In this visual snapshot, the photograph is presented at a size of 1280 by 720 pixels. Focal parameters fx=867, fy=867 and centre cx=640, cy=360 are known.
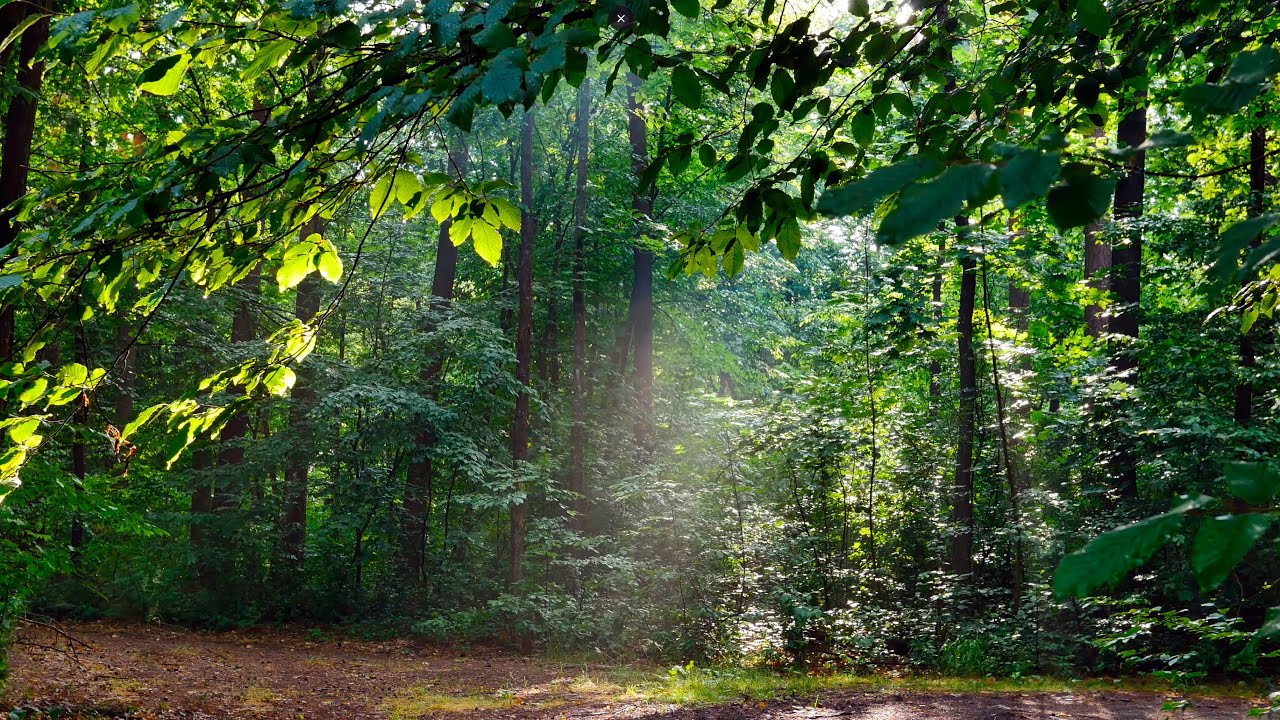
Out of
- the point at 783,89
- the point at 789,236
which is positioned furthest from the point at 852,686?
the point at 783,89

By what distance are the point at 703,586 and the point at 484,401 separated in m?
5.17

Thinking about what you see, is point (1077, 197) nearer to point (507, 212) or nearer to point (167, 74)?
point (507, 212)

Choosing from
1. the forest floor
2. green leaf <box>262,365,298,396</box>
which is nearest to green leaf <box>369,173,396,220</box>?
green leaf <box>262,365,298,396</box>

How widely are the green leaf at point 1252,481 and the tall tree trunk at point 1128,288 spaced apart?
846 centimetres

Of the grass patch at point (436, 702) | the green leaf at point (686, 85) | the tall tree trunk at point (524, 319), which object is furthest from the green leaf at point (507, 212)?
the tall tree trunk at point (524, 319)

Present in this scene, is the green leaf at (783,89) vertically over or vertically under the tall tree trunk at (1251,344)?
under

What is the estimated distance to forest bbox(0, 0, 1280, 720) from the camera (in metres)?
1.88

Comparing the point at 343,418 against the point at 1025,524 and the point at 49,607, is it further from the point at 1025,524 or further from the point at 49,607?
the point at 1025,524

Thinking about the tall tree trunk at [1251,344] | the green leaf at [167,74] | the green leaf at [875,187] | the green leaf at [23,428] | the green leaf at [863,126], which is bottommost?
the green leaf at [23,428]

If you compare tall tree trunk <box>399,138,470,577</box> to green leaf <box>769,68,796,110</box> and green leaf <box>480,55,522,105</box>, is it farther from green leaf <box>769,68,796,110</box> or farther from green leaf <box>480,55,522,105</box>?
green leaf <box>480,55,522,105</box>

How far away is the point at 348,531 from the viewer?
14250mm

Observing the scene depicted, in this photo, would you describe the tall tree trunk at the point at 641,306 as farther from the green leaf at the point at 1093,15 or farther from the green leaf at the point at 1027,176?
the green leaf at the point at 1027,176

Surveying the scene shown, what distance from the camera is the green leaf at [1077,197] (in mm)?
905

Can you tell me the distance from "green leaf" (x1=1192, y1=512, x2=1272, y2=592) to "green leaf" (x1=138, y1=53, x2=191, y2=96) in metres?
1.93
